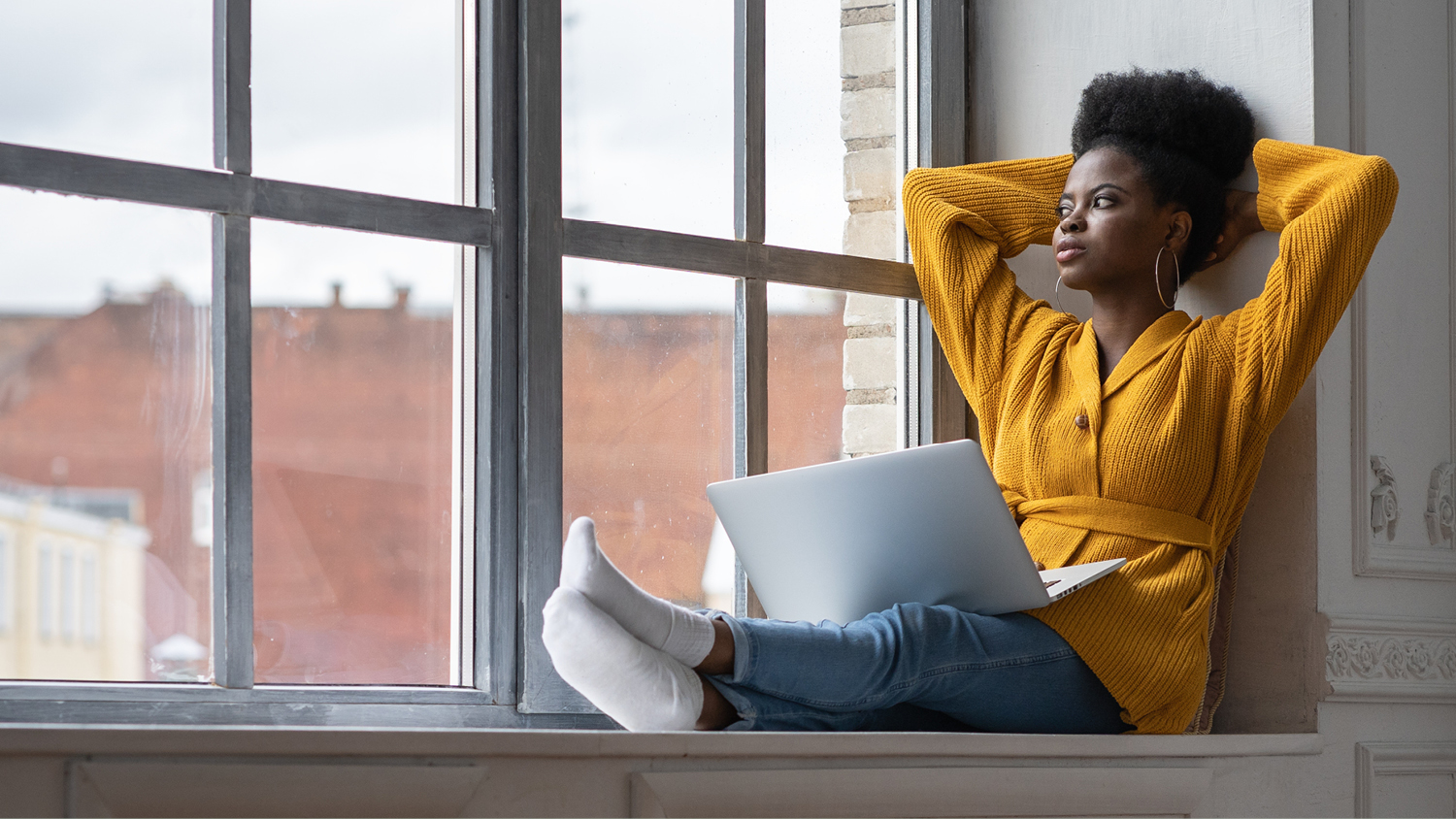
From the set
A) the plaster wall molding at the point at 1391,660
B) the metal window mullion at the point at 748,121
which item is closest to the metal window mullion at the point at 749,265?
the metal window mullion at the point at 748,121

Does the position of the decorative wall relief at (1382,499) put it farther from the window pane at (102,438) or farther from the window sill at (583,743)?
the window pane at (102,438)

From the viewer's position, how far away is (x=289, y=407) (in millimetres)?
1516

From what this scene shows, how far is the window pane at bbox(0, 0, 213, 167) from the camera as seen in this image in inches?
54.9

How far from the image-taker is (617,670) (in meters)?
1.22

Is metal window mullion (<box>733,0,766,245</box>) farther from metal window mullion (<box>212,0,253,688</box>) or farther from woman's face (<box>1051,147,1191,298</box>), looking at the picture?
metal window mullion (<box>212,0,253,688</box>)

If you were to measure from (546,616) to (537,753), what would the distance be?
0.48 ft

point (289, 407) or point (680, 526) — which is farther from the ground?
point (289, 407)

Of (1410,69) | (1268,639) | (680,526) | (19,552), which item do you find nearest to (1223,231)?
(1410,69)

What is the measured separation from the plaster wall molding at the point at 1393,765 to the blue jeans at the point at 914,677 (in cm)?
43

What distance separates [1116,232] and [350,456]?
1.02 m

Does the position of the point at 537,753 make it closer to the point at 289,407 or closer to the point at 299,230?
the point at 289,407

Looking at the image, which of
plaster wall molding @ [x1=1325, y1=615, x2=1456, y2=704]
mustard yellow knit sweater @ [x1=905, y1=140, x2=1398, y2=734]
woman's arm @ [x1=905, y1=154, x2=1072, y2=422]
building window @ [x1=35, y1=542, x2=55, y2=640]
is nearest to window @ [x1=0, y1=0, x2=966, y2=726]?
building window @ [x1=35, y1=542, x2=55, y2=640]

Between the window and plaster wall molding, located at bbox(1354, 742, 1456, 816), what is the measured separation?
750 millimetres

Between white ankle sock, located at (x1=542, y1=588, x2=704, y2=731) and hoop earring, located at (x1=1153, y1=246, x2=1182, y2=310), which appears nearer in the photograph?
white ankle sock, located at (x1=542, y1=588, x2=704, y2=731)
